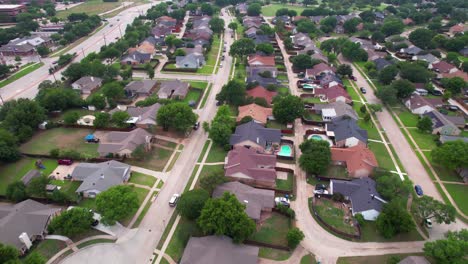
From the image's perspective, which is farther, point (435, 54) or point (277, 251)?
point (435, 54)

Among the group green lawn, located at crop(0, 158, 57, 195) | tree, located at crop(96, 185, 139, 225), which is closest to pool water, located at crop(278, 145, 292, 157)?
tree, located at crop(96, 185, 139, 225)

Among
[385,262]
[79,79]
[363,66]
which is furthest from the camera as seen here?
[363,66]

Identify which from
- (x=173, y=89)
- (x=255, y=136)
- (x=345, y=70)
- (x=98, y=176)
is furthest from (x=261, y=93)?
(x=98, y=176)

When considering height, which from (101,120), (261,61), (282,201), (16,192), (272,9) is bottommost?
(282,201)

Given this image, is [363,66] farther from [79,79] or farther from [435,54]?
[79,79]

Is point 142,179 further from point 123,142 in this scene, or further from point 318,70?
point 318,70

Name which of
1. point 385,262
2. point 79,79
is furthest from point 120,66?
point 385,262
